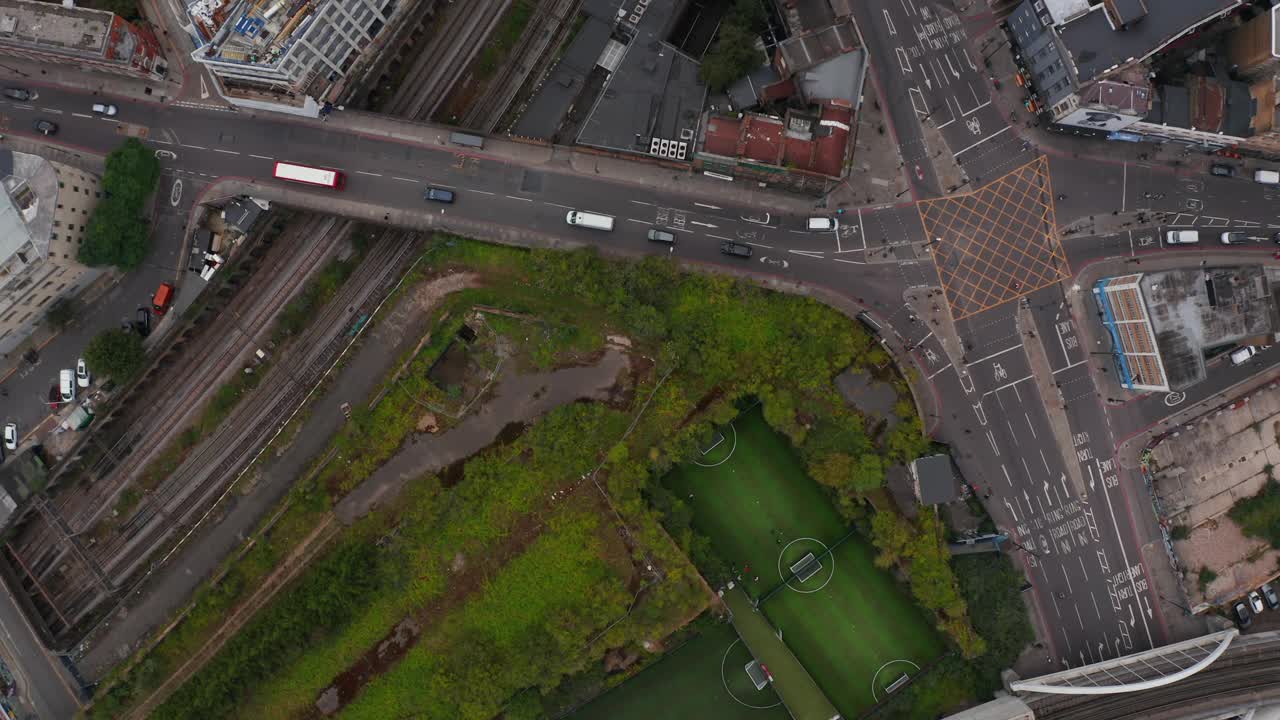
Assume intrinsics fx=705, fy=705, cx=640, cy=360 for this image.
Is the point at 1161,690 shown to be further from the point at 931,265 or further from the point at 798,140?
the point at 798,140

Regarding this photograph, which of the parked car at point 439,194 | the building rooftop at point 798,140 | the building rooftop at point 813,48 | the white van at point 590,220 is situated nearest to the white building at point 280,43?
the parked car at point 439,194

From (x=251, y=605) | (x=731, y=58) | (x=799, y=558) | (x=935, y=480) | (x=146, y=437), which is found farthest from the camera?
(x=146, y=437)

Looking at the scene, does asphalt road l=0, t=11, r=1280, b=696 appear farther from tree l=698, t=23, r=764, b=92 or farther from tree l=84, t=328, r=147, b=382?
tree l=84, t=328, r=147, b=382

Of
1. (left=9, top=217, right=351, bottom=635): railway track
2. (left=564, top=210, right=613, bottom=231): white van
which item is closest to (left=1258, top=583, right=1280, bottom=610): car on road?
(left=564, top=210, right=613, bottom=231): white van

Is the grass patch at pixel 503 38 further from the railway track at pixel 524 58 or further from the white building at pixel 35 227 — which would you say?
the white building at pixel 35 227

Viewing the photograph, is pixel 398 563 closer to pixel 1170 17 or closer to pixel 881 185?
pixel 881 185

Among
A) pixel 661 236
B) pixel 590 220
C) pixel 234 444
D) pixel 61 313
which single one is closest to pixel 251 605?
pixel 234 444
